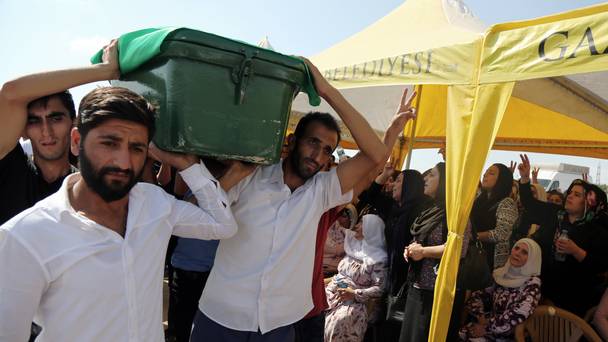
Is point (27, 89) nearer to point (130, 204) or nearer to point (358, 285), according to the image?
point (130, 204)

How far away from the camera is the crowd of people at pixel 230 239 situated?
1164 millimetres

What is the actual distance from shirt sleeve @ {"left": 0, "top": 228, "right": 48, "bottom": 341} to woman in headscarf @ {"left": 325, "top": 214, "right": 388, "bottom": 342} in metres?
2.75

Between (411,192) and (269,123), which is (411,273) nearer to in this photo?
(411,192)

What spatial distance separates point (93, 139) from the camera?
1.26 meters

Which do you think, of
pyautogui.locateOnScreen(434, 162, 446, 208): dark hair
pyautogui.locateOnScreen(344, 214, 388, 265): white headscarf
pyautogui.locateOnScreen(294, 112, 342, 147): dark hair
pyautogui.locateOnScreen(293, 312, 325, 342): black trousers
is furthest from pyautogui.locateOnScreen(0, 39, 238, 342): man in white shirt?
pyautogui.locateOnScreen(344, 214, 388, 265): white headscarf

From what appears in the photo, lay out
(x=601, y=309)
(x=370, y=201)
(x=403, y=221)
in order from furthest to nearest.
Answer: (x=370, y=201) < (x=403, y=221) < (x=601, y=309)

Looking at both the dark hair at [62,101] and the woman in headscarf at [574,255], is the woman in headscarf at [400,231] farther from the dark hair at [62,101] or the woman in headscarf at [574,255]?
the dark hair at [62,101]

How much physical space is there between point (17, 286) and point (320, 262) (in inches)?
56.7

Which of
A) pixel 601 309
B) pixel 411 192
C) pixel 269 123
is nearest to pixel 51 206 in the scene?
pixel 269 123

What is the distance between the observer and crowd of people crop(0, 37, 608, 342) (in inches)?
45.8

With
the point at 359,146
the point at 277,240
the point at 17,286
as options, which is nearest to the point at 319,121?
the point at 359,146

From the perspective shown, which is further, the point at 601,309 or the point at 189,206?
the point at 601,309

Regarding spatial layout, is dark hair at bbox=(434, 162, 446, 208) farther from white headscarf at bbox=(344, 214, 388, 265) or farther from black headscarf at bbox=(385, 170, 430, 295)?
white headscarf at bbox=(344, 214, 388, 265)

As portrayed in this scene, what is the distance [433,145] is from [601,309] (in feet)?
15.3
